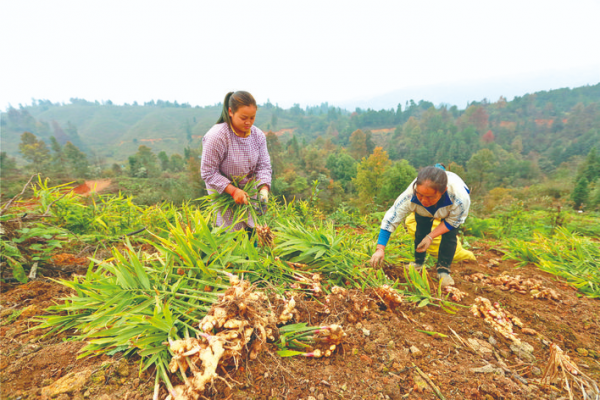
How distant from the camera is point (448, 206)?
220 cm

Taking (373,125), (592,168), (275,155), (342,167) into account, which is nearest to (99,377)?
(275,155)

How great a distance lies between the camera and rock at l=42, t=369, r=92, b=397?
3.07 ft

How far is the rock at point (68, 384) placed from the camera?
935 millimetres

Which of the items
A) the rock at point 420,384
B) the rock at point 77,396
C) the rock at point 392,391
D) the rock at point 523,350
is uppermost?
the rock at point 77,396

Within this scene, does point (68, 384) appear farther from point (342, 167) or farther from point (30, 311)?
point (342, 167)

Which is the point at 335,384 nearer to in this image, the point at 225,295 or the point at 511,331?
the point at 225,295

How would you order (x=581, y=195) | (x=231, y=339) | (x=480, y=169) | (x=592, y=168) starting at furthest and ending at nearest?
(x=480, y=169), (x=592, y=168), (x=581, y=195), (x=231, y=339)

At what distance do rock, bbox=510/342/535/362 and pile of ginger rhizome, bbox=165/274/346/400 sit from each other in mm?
1145

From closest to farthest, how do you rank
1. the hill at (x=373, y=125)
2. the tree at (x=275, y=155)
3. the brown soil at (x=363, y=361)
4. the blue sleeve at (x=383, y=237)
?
the brown soil at (x=363, y=361)
the blue sleeve at (x=383, y=237)
the tree at (x=275, y=155)
the hill at (x=373, y=125)

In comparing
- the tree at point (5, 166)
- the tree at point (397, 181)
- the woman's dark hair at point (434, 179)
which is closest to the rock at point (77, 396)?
the woman's dark hair at point (434, 179)

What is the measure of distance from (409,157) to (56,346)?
208 feet

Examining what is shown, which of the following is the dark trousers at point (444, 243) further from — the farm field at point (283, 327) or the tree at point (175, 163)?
the tree at point (175, 163)

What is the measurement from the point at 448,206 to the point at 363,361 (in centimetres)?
156

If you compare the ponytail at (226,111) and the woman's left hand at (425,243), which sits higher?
the ponytail at (226,111)
